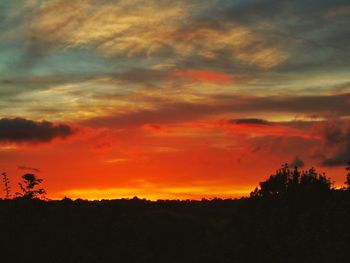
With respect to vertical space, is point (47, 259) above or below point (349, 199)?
below

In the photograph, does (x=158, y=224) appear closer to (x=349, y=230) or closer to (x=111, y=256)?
(x=111, y=256)

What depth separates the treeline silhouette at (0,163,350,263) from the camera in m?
56.2

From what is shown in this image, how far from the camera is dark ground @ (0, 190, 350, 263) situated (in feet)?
184

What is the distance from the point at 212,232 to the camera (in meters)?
66.8

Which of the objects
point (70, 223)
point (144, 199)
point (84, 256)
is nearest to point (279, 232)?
point (84, 256)

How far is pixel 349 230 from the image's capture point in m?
56.1

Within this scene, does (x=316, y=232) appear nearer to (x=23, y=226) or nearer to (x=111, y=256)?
(x=111, y=256)

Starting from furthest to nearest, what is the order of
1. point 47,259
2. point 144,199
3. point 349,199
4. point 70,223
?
point 144,199
point 70,223
point 349,199
point 47,259

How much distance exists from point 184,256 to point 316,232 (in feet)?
40.5

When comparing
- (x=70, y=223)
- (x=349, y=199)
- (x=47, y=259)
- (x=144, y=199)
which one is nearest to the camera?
(x=47, y=259)

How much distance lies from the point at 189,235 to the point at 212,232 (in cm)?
266

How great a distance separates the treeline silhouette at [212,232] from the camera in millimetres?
56250

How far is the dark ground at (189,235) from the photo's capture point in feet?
184

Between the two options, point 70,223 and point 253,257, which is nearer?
point 253,257
